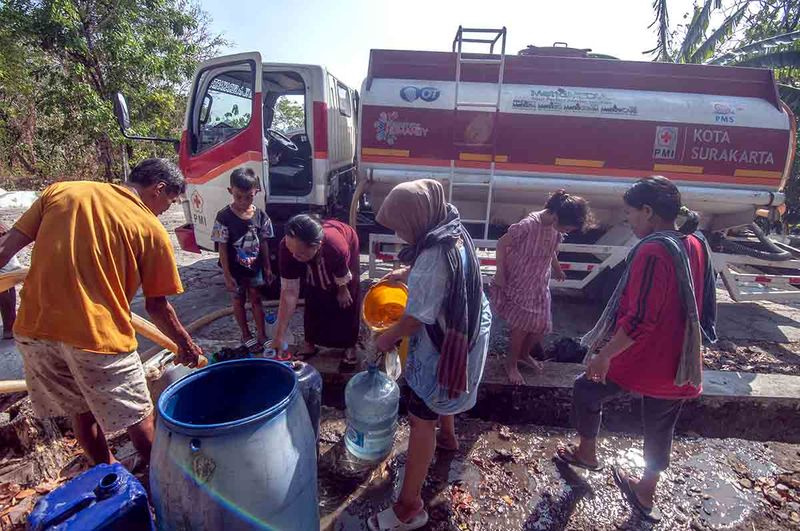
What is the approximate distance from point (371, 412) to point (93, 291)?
1.61 metres

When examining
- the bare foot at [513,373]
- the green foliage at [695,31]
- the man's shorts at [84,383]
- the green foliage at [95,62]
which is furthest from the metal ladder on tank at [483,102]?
the green foliage at [695,31]

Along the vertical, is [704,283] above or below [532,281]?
above

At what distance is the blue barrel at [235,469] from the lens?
1.46 m

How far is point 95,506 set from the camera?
4.94 feet

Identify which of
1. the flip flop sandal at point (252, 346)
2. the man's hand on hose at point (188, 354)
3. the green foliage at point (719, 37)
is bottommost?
the flip flop sandal at point (252, 346)

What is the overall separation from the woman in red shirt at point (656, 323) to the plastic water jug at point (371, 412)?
1178 millimetres

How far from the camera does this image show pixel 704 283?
213 cm

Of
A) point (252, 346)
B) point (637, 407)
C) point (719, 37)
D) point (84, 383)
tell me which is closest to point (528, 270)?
point (637, 407)

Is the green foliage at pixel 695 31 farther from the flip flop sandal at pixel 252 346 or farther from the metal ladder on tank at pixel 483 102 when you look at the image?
the flip flop sandal at pixel 252 346

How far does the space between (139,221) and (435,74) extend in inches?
143

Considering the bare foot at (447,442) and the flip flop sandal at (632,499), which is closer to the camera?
the flip flop sandal at (632,499)

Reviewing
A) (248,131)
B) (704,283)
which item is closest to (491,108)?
(248,131)

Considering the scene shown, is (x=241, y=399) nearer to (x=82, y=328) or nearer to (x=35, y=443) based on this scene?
(x=82, y=328)

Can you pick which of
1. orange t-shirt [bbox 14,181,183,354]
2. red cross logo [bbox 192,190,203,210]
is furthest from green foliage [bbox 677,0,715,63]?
orange t-shirt [bbox 14,181,183,354]
